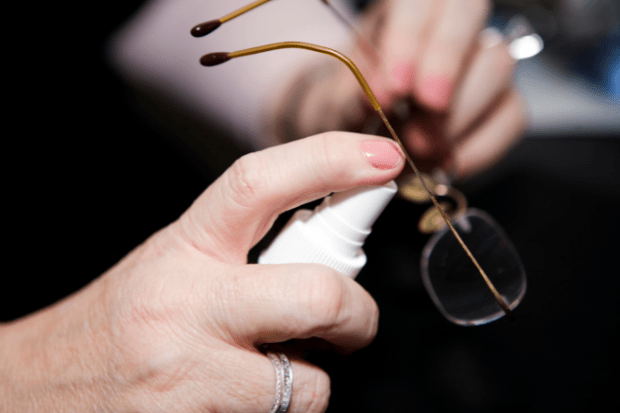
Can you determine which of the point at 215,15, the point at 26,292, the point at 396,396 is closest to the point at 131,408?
the point at 396,396

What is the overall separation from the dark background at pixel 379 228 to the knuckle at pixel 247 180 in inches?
15.1

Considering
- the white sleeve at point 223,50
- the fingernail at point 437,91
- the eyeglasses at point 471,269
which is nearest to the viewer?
the eyeglasses at point 471,269

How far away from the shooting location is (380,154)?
14.0 inches

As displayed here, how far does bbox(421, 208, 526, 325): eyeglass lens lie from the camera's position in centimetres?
48

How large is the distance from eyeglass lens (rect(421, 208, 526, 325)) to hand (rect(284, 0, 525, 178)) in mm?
217

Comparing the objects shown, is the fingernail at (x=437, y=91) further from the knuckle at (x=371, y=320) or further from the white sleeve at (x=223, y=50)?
the white sleeve at (x=223, y=50)

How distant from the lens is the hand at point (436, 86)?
2.10 feet

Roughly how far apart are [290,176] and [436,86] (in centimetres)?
37

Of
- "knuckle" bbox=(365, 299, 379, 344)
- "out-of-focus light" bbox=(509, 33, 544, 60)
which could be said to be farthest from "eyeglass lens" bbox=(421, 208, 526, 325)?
"out-of-focus light" bbox=(509, 33, 544, 60)

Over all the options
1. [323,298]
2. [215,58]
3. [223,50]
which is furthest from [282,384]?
[223,50]

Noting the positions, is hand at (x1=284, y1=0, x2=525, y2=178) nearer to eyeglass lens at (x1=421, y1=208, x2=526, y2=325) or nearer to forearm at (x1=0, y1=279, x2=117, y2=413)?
eyeglass lens at (x1=421, y1=208, x2=526, y2=325)

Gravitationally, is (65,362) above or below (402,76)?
below

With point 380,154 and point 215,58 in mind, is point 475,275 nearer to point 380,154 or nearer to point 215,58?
point 380,154

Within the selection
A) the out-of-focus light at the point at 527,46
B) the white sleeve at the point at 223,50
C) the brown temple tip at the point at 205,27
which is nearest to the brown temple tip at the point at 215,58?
the brown temple tip at the point at 205,27
